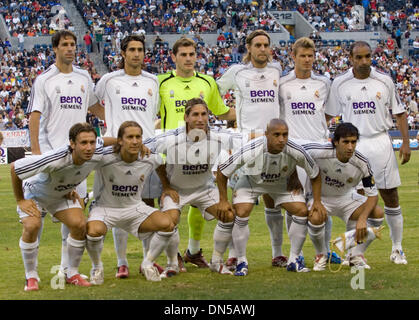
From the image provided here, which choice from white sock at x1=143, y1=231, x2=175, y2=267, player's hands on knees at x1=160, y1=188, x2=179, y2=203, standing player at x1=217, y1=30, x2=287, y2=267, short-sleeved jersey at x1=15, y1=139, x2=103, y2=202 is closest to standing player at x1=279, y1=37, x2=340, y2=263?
standing player at x1=217, y1=30, x2=287, y2=267

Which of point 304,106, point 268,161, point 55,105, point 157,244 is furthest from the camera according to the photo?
point 304,106

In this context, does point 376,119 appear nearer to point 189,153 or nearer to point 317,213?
point 317,213

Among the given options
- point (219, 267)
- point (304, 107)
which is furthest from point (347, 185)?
point (219, 267)

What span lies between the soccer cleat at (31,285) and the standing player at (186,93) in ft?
7.24

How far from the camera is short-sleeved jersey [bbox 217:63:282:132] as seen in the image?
8992 mm

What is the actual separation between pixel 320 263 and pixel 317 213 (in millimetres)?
576

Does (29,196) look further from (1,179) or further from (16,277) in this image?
(1,179)

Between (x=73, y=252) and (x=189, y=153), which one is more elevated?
(x=189, y=153)

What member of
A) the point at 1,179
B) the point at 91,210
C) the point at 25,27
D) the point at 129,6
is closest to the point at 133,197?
the point at 91,210

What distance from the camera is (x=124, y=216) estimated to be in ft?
26.1

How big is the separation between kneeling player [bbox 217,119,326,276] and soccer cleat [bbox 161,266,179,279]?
684 mm

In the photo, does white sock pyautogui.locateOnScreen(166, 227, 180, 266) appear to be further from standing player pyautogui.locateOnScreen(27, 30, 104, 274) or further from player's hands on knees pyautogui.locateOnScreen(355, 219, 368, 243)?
player's hands on knees pyautogui.locateOnScreen(355, 219, 368, 243)

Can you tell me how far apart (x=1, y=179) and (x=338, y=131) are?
17707mm

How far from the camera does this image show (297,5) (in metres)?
49.5
